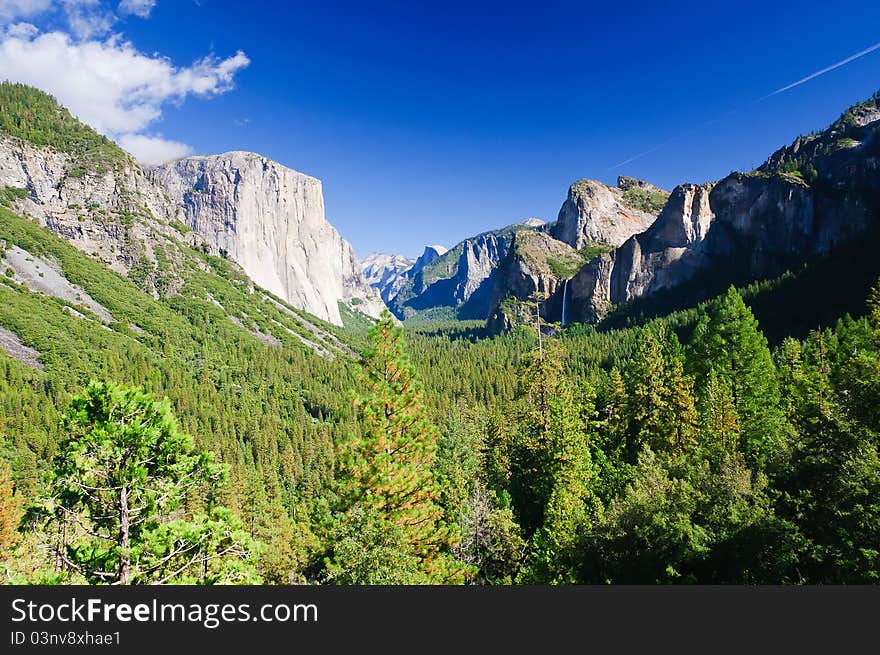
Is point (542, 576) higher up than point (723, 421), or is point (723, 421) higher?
point (723, 421)

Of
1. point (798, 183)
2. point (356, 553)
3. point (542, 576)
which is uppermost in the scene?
point (798, 183)

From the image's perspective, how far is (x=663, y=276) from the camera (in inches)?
6112

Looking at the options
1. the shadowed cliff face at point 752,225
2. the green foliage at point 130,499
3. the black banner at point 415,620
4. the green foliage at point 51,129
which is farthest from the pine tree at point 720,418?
the green foliage at point 51,129

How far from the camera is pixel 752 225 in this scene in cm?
13588

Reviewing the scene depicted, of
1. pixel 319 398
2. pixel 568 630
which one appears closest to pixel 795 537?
pixel 568 630

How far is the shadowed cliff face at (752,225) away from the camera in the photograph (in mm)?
113625

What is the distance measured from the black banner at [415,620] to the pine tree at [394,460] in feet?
22.9

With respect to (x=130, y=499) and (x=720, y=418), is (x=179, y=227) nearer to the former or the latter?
(x=130, y=499)

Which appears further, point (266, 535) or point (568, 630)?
point (266, 535)

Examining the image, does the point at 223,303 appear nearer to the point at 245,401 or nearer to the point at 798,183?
the point at 245,401

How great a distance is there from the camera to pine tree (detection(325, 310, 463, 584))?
15.3m

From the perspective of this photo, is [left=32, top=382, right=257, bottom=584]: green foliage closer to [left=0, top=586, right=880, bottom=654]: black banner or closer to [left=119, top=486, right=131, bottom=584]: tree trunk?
[left=119, top=486, right=131, bottom=584]: tree trunk

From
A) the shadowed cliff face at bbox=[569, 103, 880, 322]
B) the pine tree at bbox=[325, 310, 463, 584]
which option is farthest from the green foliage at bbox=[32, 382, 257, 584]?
the shadowed cliff face at bbox=[569, 103, 880, 322]

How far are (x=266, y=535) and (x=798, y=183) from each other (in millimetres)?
160449
